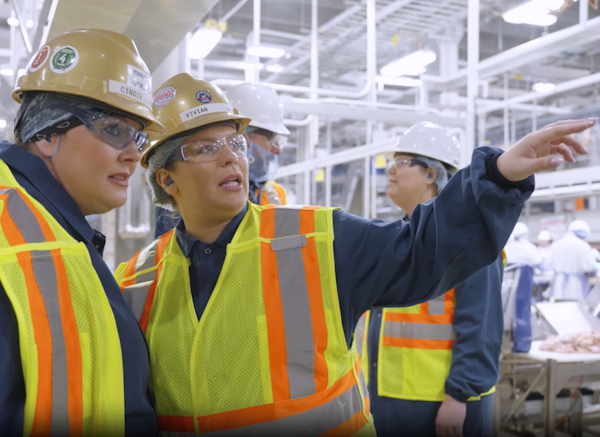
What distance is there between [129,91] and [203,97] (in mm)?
370

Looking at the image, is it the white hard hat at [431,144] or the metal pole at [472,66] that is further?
the metal pole at [472,66]

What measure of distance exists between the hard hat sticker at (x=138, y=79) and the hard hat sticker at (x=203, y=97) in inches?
9.5

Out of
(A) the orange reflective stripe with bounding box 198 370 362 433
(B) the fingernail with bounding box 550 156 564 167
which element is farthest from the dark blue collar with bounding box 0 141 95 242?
(B) the fingernail with bounding box 550 156 564 167

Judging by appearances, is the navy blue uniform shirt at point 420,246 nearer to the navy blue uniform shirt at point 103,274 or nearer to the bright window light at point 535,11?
the navy blue uniform shirt at point 103,274

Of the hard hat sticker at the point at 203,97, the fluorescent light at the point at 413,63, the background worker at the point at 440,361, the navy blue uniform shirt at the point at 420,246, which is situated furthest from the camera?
the fluorescent light at the point at 413,63

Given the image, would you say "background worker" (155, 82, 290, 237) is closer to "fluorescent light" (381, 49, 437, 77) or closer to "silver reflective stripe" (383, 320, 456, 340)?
"silver reflective stripe" (383, 320, 456, 340)

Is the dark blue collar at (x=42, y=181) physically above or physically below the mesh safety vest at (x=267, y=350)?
above

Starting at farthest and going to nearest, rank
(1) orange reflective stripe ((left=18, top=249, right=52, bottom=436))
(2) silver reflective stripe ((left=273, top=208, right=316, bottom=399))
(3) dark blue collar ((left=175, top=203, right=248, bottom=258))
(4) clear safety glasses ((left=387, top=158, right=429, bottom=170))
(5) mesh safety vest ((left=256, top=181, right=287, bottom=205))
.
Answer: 1. (5) mesh safety vest ((left=256, top=181, right=287, bottom=205))
2. (4) clear safety glasses ((left=387, top=158, right=429, bottom=170))
3. (3) dark blue collar ((left=175, top=203, right=248, bottom=258))
4. (2) silver reflective stripe ((left=273, top=208, right=316, bottom=399))
5. (1) orange reflective stripe ((left=18, top=249, right=52, bottom=436))

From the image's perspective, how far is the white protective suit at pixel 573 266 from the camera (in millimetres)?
10180

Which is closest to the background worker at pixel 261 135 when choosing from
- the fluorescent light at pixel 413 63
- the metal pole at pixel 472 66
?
the metal pole at pixel 472 66

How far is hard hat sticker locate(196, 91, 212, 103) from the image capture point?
1881 millimetres

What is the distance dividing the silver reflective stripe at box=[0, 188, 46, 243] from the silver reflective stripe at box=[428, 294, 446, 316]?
1980 millimetres

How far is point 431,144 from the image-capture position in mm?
3285

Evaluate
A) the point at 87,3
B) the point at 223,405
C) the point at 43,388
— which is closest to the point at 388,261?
the point at 223,405
